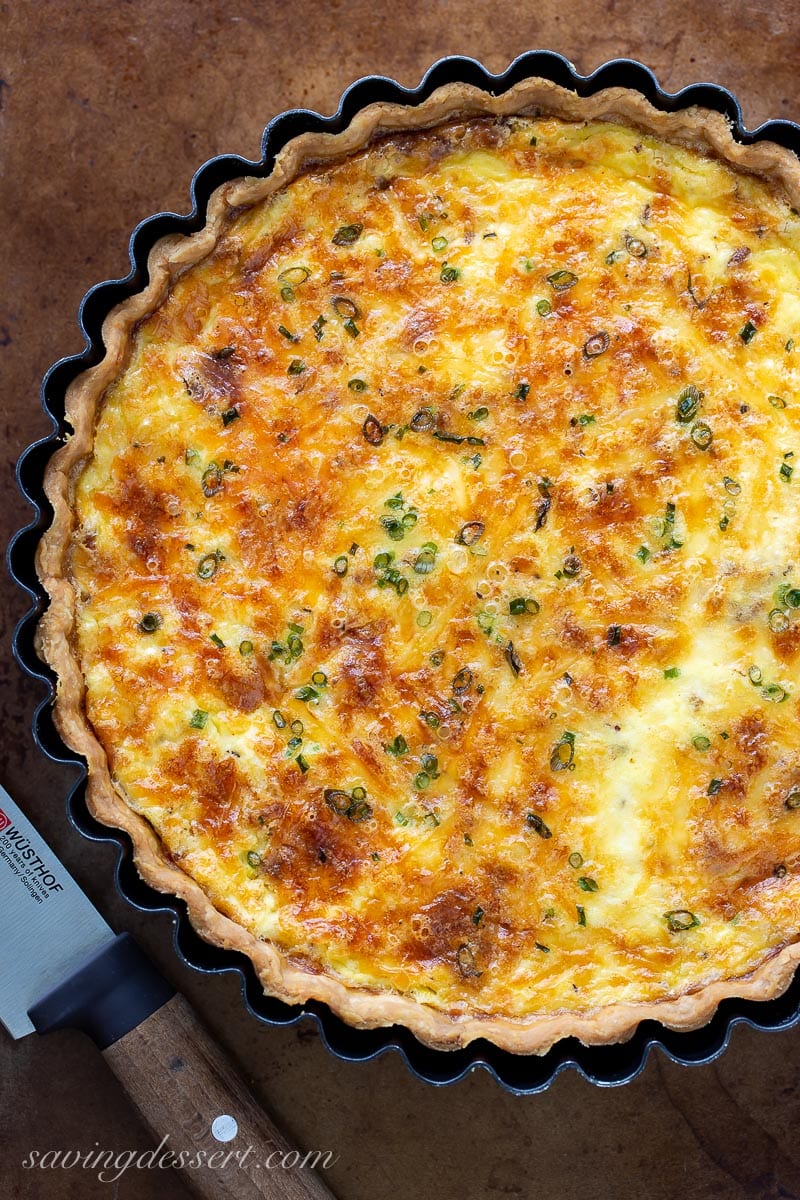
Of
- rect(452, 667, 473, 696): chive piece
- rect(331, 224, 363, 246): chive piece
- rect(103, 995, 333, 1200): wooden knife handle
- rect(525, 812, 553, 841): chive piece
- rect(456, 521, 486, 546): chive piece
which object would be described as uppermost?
rect(331, 224, 363, 246): chive piece

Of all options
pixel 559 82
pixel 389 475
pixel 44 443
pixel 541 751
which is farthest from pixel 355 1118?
pixel 559 82

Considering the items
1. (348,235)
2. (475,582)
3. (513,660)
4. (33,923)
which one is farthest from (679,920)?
(348,235)

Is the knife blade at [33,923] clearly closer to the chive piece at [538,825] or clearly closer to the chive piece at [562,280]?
the chive piece at [538,825]

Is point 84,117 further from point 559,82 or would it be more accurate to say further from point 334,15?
A: point 559,82

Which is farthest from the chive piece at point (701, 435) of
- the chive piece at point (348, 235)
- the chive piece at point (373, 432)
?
the chive piece at point (348, 235)

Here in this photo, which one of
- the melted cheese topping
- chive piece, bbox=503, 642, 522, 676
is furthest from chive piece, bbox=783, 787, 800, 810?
chive piece, bbox=503, 642, 522, 676

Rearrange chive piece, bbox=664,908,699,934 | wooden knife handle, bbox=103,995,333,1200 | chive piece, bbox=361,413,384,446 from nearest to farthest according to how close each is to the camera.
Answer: chive piece, bbox=664,908,699,934
chive piece, bbox=361,413,384,446
wooden knife handle, bbox=103,995,333,1200

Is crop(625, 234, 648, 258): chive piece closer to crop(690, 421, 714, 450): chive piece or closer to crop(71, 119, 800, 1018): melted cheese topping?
crop(71, 119, 800, 1018): melted cheese topping

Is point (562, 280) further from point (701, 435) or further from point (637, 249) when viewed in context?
point (701, 435)
